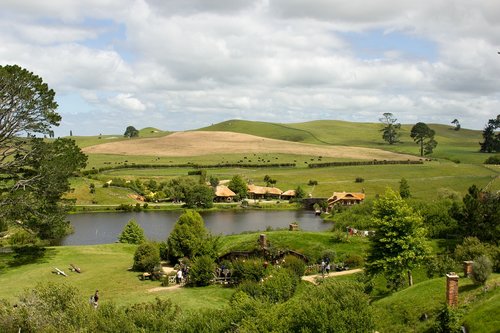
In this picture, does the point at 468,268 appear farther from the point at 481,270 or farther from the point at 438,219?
the point at 438,219

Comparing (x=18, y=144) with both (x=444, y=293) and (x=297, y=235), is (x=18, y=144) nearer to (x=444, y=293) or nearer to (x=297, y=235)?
(x=297, y=235)

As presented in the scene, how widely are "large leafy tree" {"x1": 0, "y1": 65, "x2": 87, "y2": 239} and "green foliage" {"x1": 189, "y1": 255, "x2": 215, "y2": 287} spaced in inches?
578

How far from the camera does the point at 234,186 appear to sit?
121 meters

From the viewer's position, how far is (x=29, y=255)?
48406 mm

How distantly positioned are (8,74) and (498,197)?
154 ft

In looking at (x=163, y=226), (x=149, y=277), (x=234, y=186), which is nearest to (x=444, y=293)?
(x=149, y=277)

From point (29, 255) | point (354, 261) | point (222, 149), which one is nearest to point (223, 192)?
point (222, 149)

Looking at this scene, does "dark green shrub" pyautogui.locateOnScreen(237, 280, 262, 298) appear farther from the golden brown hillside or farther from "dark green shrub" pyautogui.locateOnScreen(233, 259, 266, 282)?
the golden brown hillside

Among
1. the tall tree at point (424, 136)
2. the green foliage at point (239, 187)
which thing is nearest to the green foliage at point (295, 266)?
the green foliage at point (239, 187)

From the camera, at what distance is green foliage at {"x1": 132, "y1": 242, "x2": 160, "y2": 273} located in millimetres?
43438

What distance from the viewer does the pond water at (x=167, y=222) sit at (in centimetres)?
8075

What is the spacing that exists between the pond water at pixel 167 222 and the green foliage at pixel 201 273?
37.4 m

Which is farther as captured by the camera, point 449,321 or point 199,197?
point 199,197

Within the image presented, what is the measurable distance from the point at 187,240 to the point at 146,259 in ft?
15.0
